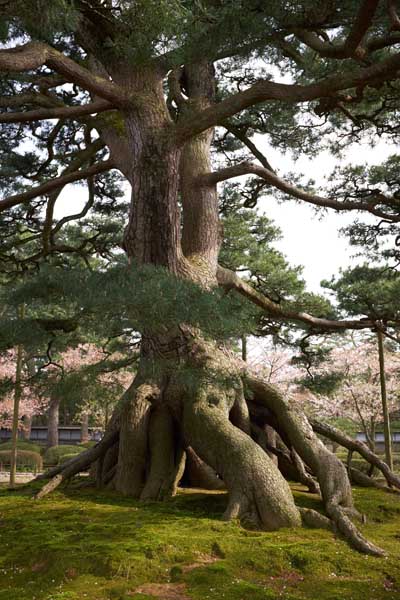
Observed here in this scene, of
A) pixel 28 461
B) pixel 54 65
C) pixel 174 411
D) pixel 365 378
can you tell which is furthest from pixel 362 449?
pixel 28 461

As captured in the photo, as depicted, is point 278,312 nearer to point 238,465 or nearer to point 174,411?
point 174,411

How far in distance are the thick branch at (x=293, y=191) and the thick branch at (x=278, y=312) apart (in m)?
1.27

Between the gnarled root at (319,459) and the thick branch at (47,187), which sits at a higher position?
the thick branch at (47,187)

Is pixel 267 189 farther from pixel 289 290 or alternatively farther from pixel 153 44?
pixel 153 44

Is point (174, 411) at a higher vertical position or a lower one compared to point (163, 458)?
higher

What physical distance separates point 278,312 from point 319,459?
275 cm

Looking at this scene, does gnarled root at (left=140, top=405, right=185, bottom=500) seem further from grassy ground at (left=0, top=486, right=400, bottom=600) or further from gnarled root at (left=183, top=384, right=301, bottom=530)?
grassy ground at (left=0, top=486, right=400, bottom=600)

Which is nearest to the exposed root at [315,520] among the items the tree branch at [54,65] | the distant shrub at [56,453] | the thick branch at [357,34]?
A: the thick branch at [357,34]

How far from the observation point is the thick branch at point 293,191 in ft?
22.2

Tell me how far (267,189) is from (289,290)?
185cm

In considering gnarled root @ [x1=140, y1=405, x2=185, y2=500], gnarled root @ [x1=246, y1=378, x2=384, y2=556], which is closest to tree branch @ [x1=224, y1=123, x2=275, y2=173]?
gnarled root @ [x1=246, y1=378, x2=384, y2=556]

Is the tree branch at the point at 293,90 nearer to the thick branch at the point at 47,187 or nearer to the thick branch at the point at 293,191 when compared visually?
the thick branch at the point at 293,191

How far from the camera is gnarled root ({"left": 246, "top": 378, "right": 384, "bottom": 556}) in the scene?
4.63 meters

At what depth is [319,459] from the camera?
5.78 m
